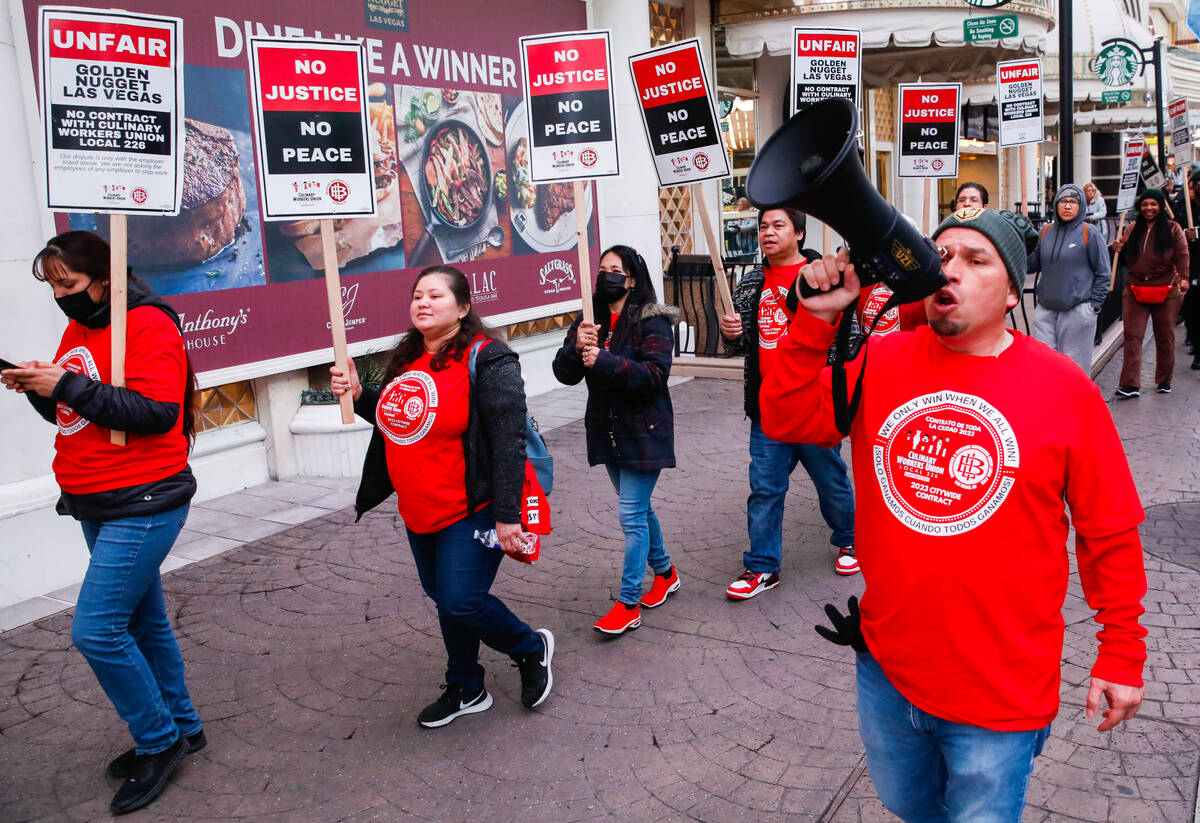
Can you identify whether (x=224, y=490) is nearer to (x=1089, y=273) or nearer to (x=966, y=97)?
(x=1089, y=273)

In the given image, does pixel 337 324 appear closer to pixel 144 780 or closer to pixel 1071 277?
pixel 144 780

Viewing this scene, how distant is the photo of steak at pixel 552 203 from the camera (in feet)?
36.3

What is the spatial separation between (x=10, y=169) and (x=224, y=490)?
2.75 metres

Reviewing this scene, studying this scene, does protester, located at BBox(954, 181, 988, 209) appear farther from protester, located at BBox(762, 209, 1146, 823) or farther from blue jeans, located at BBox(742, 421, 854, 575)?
protester, located at BBox(762, 209, 1146, 823)

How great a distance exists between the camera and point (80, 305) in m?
3.70

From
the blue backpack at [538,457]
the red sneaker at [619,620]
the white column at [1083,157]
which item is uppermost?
the white column at [1083,157]

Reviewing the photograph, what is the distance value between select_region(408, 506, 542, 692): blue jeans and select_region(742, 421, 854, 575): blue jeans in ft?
5.38

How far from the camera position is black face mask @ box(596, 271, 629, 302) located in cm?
487

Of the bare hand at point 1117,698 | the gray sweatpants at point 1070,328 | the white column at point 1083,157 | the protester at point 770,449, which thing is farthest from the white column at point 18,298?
the white column at point 1083,157

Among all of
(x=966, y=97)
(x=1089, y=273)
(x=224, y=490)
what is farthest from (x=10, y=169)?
(x=966, y=97)

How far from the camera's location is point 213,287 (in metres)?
7.35

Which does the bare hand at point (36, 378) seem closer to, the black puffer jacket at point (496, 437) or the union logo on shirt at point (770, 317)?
the black puffer jacket at point (496, 437)

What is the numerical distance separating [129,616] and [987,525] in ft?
9.55

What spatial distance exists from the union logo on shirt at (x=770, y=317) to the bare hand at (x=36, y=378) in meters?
2.94
